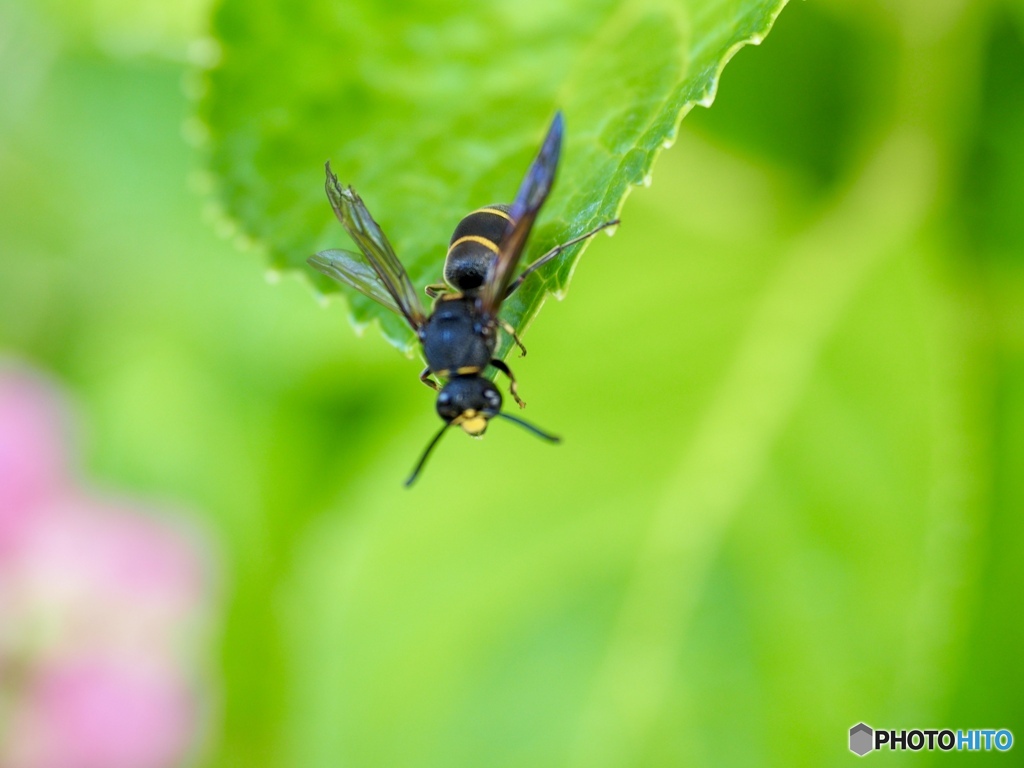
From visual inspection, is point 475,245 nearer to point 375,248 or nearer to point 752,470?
point 375,248

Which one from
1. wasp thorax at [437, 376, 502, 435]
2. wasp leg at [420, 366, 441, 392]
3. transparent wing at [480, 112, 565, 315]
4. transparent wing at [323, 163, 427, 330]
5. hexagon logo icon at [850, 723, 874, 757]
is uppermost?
wasp leg at [420, 366, 441, 392]

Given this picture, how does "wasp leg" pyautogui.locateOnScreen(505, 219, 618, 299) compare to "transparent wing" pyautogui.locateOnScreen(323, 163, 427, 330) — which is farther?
"transparent wing" pyautogui.locateOnScreen(323, 163, 427, 330)

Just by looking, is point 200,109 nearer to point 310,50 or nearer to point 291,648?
point 310,50

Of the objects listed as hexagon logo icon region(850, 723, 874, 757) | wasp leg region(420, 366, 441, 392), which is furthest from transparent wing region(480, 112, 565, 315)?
hexagon logo icon region(850, 723, 874, 757)

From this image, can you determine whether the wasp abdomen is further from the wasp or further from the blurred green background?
the blurred green background

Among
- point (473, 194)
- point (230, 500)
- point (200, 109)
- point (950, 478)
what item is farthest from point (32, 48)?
point (950, 478)

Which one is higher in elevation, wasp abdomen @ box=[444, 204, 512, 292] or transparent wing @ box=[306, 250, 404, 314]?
wasp abdomen @ box=[444, 204, 512, 292]
